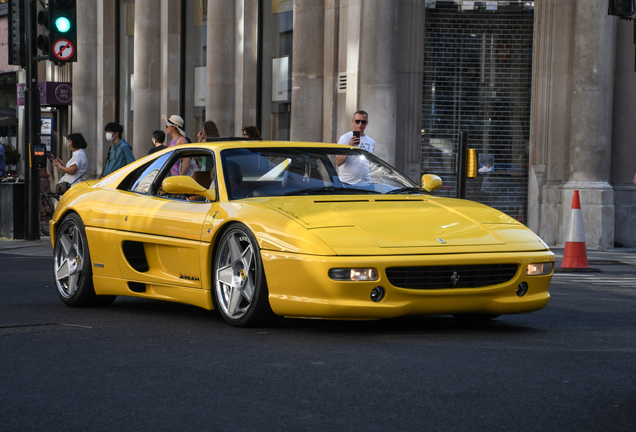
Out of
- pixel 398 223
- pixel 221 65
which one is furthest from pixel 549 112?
pixel 398 223

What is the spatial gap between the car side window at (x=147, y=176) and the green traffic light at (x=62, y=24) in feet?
26.5

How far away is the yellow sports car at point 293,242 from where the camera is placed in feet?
20.5

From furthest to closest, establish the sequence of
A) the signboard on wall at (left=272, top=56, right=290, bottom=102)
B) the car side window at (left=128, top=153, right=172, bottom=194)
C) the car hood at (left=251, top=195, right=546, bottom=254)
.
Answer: the signboard on wall at (left=272, top=56, right=290, bottom=102)
the car side window at (left=128, top=153, right=172, bottom=194)
the car hood at (left=251, top=195, right=546, bottom=254)

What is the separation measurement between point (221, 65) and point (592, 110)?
8981 mm

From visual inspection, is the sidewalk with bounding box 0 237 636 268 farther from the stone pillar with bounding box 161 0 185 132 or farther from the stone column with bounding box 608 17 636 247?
the stone pillar with bounding box 161 0 185 132

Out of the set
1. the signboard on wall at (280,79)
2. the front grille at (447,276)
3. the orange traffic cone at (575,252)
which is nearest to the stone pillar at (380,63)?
the signboard on wall at (280,79)

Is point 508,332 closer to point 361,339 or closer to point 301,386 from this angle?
point 361,339

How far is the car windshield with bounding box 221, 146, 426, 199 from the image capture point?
7.23 m

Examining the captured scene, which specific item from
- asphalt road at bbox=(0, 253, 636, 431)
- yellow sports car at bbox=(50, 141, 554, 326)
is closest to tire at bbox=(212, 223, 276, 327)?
yellow sports car at bbox=(50, 141, 554, 326)

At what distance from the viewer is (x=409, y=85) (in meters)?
18.2

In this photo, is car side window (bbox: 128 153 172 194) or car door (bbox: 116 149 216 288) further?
car side window (bbox: 128 153 172 194)

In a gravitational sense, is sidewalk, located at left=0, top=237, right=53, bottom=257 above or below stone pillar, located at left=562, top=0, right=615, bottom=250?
below

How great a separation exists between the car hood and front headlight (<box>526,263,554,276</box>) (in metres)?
0.11

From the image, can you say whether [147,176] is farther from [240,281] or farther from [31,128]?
[31,128]
